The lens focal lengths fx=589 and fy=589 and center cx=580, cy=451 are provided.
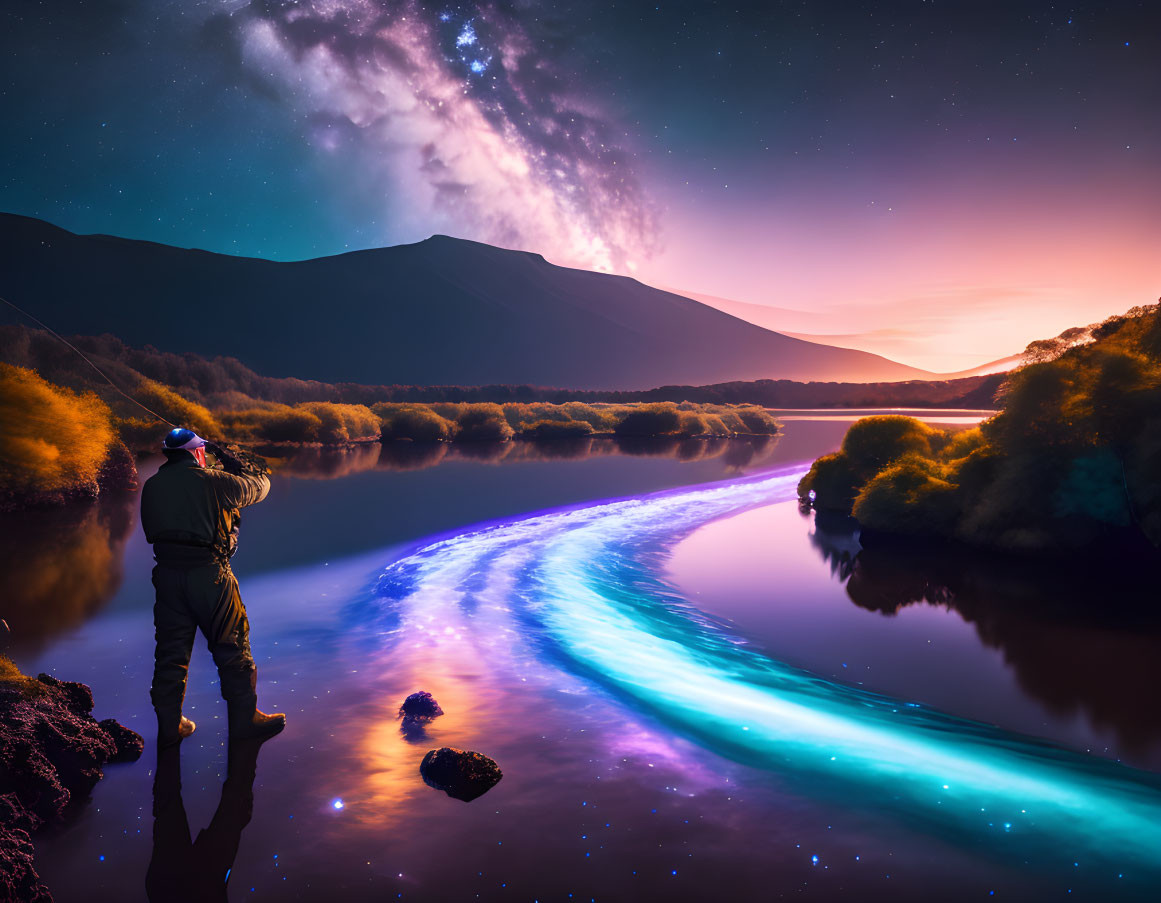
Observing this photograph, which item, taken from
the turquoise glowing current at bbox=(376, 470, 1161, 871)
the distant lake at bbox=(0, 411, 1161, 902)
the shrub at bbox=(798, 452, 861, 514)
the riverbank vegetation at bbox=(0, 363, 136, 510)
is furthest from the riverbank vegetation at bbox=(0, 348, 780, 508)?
the shrub at bbox=(798, 452, 861, 514)

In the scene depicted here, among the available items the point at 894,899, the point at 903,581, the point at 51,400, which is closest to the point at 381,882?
the point at 894,899

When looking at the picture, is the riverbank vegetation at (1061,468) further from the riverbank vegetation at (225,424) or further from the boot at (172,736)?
the riverbank vegetation at (225,424)

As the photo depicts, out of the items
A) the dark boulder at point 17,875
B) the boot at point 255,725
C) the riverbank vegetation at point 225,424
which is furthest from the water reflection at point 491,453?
the dark boulder at point 17,875

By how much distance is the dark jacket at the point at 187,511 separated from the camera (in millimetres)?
3201

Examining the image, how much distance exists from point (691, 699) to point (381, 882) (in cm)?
287

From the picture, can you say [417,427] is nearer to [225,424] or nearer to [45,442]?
[225,424]

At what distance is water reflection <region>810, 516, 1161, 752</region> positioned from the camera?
4.75 m

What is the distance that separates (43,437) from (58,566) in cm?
352

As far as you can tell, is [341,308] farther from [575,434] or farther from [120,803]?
[120,803]

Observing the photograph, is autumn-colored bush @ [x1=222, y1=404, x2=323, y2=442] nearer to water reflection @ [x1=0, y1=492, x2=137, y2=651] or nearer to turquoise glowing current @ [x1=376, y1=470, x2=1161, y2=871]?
water reflection @ [x1=0, y1=492, x2=137, y2=651]

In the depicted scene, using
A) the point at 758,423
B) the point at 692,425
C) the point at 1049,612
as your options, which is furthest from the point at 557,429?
the point at 1049,612

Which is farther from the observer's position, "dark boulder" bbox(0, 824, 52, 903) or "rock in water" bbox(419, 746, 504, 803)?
"rock in water" bbox(419, 746, 504, 803)

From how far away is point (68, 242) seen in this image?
97.6 m

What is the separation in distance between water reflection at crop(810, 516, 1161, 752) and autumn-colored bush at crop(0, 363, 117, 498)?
42.3ft
